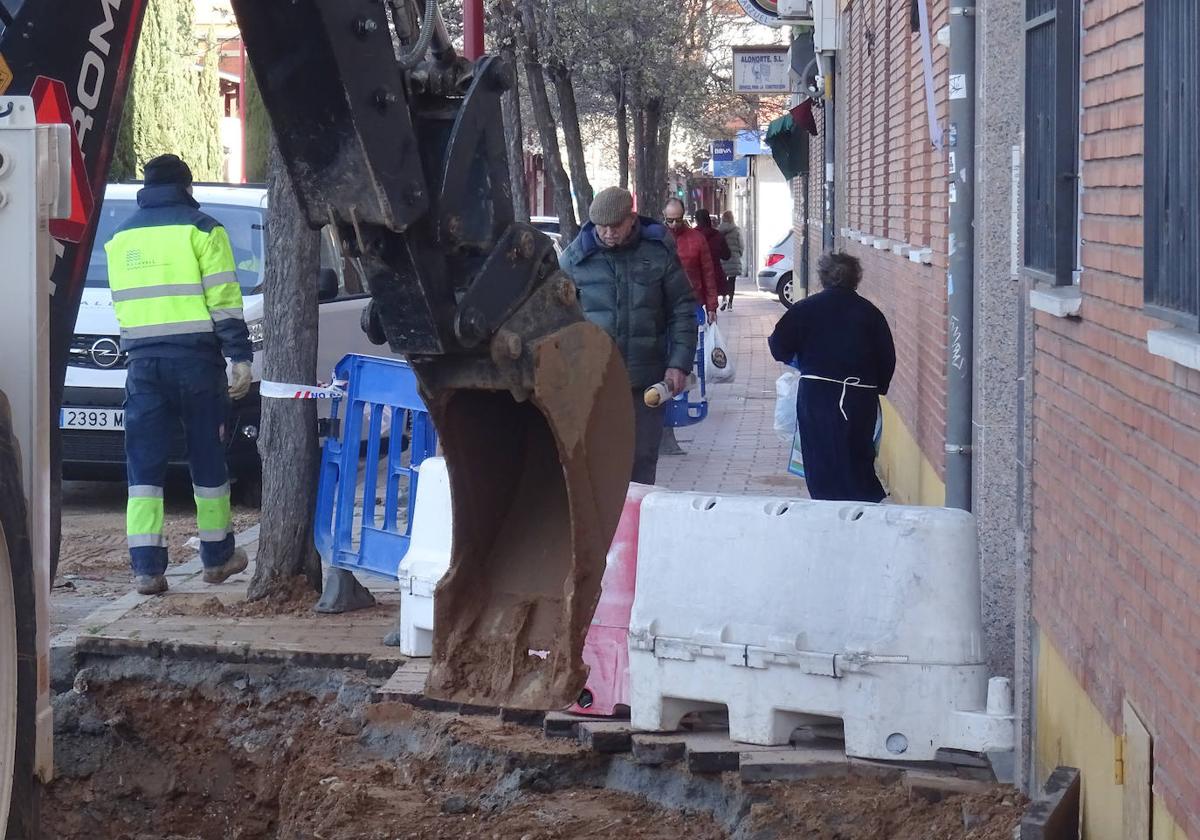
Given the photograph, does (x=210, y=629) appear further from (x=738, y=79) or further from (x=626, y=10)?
(x=626, y=10)

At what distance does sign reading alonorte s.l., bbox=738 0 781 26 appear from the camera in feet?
67.4

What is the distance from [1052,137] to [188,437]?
16.2 feet

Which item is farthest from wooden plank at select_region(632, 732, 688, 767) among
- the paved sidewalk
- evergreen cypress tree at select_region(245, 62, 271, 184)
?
evergreen cypress tree at select_region(245, 62, 271, 184)

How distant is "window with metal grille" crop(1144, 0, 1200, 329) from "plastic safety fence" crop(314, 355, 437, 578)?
4.00 metres

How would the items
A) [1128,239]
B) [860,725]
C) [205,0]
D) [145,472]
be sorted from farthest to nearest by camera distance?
1. [205,0]
2. [145,472]
3. [860,725]
4. [1128,239]

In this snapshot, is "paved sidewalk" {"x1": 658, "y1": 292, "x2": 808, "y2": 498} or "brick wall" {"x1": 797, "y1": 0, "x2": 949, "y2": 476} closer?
"brick wall" {"x1": 797, "y1": 0, "x2": 949, "y2": 476}

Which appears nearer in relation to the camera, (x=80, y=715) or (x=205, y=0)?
(x=80, y=715)

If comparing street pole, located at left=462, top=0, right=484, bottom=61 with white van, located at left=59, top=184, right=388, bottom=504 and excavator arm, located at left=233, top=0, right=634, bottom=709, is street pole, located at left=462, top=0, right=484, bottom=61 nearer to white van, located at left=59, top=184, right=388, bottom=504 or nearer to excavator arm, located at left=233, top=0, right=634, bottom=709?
excavator arm, located at left=233, top=0, right=634, bottom=709

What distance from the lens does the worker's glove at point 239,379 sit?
28.7 feet

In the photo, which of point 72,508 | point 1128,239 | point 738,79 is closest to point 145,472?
point 72,508

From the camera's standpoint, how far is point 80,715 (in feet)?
23.2

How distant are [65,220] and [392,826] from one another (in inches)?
105

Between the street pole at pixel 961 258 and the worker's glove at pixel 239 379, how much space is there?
3.57 meters

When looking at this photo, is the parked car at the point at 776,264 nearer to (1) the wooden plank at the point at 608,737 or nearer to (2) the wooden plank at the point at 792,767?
(1) the wooden plank at the point at 608,737
